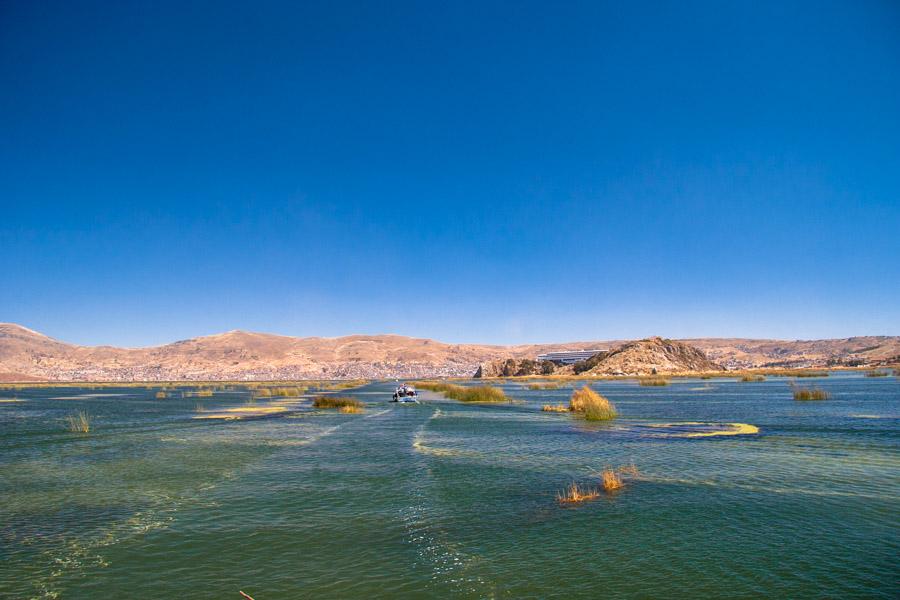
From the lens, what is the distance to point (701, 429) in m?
27.6

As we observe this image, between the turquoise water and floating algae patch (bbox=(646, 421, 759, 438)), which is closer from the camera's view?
the turquoise water

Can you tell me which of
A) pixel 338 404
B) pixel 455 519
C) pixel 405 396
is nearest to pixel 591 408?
pixel 455 519

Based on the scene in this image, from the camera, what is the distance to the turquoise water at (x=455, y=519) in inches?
348

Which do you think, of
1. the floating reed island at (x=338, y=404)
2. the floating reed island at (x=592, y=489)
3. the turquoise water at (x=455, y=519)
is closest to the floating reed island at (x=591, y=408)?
the turquoise water at (x=455, y=519)

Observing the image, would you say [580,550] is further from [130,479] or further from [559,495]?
[130,479]

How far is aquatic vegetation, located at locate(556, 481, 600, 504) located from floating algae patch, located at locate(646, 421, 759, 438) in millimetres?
12620

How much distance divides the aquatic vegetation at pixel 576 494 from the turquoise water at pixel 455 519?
0.42 metres

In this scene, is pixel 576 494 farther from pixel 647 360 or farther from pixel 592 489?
pixel 647 360

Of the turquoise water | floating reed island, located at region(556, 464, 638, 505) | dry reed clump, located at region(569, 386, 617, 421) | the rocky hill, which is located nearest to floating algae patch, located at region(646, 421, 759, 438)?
the turquoise water

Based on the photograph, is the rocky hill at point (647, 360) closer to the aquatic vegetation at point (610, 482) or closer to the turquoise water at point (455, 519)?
the turquoise water at point (455, 519)

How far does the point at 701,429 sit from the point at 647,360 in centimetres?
9858

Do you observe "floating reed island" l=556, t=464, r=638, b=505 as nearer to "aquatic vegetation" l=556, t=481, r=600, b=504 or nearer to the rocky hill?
"aquatic vegetation" l=556, t=481, r=600, b=504

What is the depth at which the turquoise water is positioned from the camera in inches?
348

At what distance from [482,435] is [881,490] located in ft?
55.9
